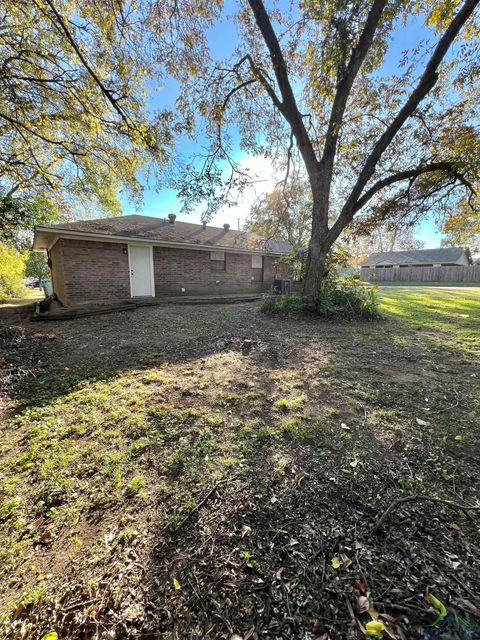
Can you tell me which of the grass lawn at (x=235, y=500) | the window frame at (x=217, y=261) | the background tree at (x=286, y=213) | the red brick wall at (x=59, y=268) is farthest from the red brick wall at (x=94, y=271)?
the grass lawn at (x=235, y=500)

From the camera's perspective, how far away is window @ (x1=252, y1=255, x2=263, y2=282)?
576 inches

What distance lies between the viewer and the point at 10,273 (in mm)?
16516

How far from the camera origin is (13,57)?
19.5 feet

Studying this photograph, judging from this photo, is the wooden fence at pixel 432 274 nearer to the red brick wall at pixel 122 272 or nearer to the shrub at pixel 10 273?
the red brick wall at pixel 122 272

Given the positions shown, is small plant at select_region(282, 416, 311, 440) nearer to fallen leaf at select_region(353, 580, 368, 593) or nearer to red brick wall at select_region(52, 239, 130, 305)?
fallen leaf at select_region(353, 580, 368, 593)

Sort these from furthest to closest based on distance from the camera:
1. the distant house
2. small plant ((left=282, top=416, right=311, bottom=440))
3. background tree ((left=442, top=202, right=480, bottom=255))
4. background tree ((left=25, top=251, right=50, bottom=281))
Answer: the distant house < background tree ((left=25, top=251, right=50, bottom=281)) < background tree ((left=442, top=202, right=480, bottom=255)) < small plant ((left=282, top=416, right=311, bottom=440))

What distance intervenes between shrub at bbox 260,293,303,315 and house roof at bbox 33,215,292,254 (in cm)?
372

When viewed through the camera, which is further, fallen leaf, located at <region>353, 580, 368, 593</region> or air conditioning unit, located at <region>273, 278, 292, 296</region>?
air conditioning unit, located at <region>273, 278, 292, 296</region>

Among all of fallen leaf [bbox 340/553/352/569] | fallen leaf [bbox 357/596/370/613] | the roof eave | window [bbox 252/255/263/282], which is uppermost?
the roof eave

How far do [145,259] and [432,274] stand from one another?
29491mm

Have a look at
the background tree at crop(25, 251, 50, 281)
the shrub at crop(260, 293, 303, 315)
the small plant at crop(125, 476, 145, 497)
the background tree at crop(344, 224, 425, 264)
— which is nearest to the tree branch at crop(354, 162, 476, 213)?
the background tree at crop(344, 224, 425, 264)

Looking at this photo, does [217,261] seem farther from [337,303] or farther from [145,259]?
[337,303]

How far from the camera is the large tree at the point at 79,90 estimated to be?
212 inches

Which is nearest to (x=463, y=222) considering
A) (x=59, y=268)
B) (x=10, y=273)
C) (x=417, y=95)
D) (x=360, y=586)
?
(x=417, y=95)
